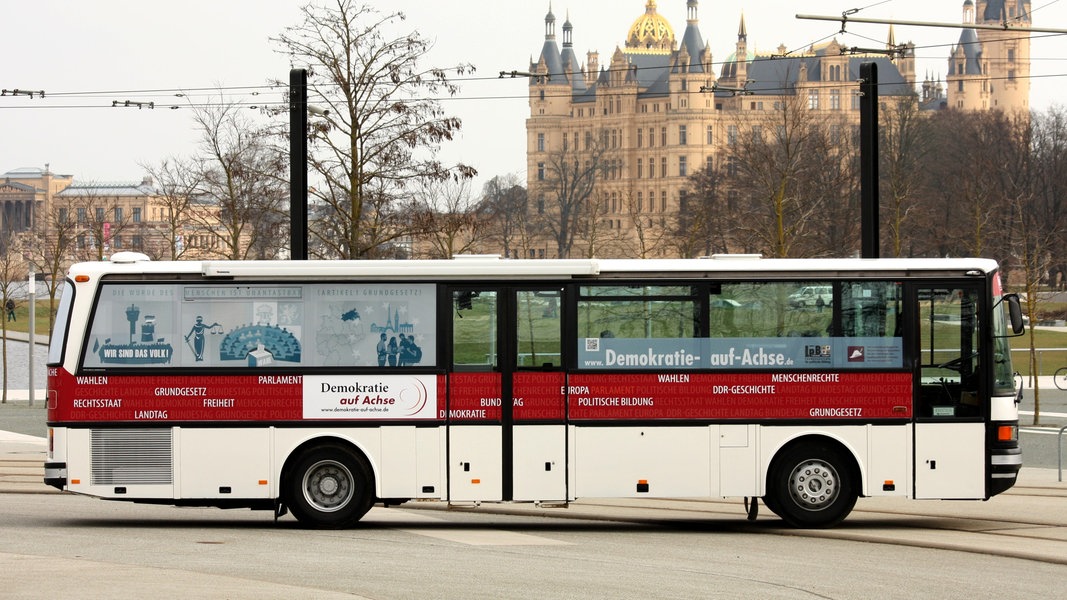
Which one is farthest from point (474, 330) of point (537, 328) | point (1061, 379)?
point (1061, 379)

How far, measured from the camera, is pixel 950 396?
14508mm

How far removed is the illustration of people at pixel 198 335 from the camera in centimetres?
1433

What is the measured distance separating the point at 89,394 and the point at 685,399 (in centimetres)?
568

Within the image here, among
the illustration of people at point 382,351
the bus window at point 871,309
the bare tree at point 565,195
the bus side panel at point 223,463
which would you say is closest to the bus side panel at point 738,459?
the bus window at point 871,309

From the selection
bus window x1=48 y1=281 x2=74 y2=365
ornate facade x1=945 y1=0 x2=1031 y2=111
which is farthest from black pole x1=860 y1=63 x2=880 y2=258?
ornate facade x1=945 y1=0 x2=1031 y2=111

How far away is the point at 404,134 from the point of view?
87.8ft

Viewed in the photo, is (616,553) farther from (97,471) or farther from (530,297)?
(97,471)

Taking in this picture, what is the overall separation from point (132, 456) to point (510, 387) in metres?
3.66

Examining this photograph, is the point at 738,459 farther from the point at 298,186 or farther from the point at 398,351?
the point at 298,186

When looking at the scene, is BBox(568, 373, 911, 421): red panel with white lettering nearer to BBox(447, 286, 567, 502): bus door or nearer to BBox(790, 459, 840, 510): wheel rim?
BBox(447, 286, 567, 502): bus door

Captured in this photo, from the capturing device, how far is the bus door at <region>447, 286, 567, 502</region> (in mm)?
14133

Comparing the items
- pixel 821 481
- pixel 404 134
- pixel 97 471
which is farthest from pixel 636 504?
pixel 404 134

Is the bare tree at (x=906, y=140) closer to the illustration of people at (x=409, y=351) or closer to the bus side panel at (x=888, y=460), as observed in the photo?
the bus side panel at (x=888, y=460)

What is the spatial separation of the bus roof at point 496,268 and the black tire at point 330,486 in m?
1.72
